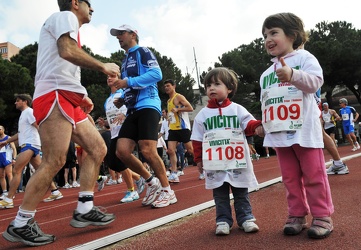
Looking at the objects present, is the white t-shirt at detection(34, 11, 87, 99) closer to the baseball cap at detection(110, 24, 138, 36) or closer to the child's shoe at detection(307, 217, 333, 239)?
the baseball cap at detection(110, 24, 138, 36)

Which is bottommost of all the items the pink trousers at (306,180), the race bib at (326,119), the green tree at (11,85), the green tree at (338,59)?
the pink trousers at (306,180)

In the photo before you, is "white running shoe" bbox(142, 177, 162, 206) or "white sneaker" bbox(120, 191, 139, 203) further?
"white sneaker" bbox(120, 191, 139, 203)

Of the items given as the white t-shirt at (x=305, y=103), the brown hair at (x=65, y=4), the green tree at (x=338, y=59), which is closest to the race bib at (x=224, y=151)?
the white t-shirt at (x=305, y=103)

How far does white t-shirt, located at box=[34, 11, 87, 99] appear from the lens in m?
3.12

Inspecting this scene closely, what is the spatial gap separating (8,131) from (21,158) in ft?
89.5

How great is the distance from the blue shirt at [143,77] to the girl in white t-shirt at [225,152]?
141 cm

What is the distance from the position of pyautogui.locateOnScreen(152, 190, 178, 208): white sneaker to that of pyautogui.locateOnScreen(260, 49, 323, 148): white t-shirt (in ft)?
6.19

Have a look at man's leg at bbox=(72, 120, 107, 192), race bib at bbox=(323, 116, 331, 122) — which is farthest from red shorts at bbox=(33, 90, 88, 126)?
race bib at bbox=(323, 116, 331, 122)

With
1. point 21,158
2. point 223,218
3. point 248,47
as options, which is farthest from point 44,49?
point 248,47

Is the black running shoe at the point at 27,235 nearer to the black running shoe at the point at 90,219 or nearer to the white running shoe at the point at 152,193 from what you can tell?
the black running shoe at the point at 90,219

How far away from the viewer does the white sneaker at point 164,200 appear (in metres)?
4.27

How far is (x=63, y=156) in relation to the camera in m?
3.08

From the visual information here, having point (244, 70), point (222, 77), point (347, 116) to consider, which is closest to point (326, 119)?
point (347, 116)

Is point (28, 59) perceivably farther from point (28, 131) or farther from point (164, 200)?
point (164, 200)
